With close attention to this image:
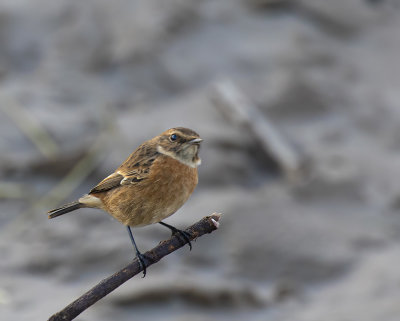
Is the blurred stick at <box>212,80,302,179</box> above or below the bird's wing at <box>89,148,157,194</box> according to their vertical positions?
above

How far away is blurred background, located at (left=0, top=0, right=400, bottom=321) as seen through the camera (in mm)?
8438

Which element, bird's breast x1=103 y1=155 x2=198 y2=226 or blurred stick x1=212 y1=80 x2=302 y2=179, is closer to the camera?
bird's breast x1=103 y1=155 x2=198 y2=226

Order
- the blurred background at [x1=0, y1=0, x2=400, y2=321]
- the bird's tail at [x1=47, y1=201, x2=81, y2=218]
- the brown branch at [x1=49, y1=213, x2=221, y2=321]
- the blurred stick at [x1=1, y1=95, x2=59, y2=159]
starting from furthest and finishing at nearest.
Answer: the blurred stick at [x1=1, y1=95, x2=59, y2=159] < the blurred background at [x1=0, y1=0, x2=400, y2=321] < the bird's tail at [x1=47, y1=201, x2=81, y2=218] < the brown branch at [x1=49, y1=213, x2=221, y2=321]

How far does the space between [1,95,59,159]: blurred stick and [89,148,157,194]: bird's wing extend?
564 cm

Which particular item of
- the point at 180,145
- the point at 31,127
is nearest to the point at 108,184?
the point at 180,145

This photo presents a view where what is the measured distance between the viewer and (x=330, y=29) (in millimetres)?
12148

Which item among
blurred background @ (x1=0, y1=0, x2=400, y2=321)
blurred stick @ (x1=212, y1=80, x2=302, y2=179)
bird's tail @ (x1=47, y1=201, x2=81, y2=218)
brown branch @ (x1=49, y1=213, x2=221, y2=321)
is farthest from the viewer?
blurred stick @ (x1=212, y1=80, x2=302, y2=179)

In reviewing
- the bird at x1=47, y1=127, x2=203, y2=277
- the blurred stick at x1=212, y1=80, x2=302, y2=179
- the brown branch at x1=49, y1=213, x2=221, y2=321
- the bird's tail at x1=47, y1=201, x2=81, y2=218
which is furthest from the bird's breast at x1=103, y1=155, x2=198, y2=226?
the blurred stick at x1=212, y1=80, x2=302, y2=179

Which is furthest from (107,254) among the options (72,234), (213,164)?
(213,164)

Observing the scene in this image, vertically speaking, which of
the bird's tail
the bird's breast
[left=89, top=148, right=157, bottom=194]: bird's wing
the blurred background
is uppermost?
the blurred background

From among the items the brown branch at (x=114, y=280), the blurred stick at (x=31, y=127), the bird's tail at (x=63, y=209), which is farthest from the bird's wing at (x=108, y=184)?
the blurred stick at (x=31, y=127)

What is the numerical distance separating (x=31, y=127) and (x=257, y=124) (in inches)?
121

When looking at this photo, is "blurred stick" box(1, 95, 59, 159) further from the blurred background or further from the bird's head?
the bird's head

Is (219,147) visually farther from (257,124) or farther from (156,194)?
(156,194)
